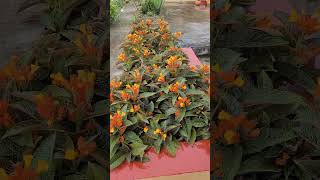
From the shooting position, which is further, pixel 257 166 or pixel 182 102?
pixel 182 102

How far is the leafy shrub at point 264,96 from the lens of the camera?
1.10 metres

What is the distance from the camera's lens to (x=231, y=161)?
1.10m

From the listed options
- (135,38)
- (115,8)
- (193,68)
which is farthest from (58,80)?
(115,8)

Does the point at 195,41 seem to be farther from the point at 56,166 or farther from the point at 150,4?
the point at 56,166

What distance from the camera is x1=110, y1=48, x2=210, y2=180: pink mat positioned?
4.99ft

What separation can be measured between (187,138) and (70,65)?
1.82ft

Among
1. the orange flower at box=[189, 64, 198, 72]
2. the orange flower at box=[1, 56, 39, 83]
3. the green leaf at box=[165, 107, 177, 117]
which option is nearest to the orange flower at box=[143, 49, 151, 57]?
the orange flower at box=[189, 64, 198, 72]

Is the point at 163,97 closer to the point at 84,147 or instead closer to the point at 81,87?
the point at 81,87

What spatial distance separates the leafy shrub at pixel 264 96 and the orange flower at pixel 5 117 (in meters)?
0.51

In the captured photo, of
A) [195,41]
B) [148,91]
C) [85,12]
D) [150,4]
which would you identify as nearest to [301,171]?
[148,91]

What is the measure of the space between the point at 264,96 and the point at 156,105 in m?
0.67

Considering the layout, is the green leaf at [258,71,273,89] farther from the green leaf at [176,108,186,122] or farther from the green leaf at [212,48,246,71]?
the green leaf at [176,108,186,122]

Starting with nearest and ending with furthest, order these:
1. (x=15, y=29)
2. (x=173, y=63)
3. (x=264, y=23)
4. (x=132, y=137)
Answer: (x=264, y=23) < (x=132, y=137) < (x=15, y=29) < (x=173, y=63)

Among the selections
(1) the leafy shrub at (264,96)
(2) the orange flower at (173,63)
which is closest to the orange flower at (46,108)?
(1) the leafy shrub at (264,96)
